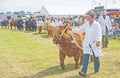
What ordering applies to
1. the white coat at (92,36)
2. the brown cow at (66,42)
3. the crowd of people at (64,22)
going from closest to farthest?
the white coat at (92,36), the brown cow at (66,42), the crowd of people at (64,22)

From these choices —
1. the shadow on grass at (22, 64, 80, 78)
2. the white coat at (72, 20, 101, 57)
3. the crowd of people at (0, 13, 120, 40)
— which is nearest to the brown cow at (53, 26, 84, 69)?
the shadow on grass at (22, 64, 80, 78)

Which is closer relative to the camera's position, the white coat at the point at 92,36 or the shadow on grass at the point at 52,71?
the white coat at the point at 92,36

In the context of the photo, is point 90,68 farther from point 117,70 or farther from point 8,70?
point 8,70

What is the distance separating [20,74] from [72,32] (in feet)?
7.21

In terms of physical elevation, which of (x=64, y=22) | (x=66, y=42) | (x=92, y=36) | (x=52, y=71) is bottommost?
(x=52, y=71)

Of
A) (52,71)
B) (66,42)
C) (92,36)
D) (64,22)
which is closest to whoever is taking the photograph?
(92,36)

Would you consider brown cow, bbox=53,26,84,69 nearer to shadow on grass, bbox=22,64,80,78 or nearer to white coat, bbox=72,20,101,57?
shadow on grass, bbox=22,64,80,78

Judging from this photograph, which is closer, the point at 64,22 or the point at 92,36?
the point at 92,36

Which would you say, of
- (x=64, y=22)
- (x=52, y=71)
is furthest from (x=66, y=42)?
(x=64, y=22)

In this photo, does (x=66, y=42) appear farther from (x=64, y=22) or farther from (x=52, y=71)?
(x=64, y=22)

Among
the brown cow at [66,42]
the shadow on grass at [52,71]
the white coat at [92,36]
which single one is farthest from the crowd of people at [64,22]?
the shadow on grass at [52,71]

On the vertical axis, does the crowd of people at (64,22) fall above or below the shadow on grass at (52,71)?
above

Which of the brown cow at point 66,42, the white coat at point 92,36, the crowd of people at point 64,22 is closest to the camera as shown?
the white coat at point 92,36

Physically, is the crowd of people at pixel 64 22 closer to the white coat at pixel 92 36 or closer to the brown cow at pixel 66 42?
the brown cow at pixel 66 42
